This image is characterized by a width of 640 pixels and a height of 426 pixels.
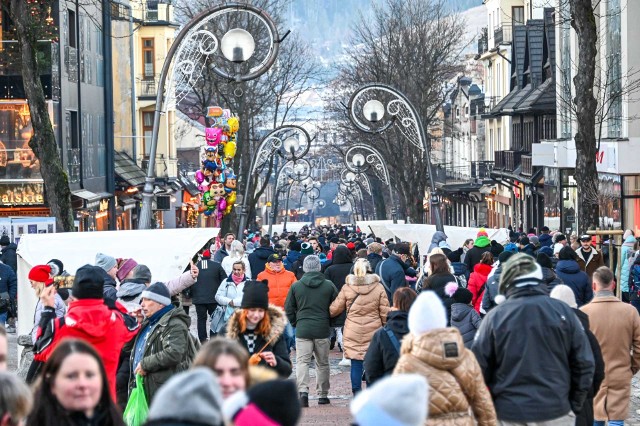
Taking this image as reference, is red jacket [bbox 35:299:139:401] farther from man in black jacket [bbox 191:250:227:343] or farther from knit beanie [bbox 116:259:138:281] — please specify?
man in black jacket [bbox 191:250:227:343]

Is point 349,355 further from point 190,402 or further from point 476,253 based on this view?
point 190,402

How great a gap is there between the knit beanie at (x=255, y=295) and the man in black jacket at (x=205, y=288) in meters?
9.26

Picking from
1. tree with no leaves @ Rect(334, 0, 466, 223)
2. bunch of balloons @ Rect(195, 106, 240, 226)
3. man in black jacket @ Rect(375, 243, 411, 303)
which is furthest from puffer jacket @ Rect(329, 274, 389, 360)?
tree with no leaves @ Rect(334, 0, 466, 223)

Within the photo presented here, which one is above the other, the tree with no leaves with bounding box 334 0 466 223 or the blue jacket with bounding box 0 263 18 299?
the tree with no leaves with bounding box 334 0 466 223

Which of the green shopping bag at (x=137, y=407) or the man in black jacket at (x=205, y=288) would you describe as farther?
the man in black jacket at (x=205, y=288)

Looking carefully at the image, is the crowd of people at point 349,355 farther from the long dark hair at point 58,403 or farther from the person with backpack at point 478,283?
the person with backpack at point 478,283

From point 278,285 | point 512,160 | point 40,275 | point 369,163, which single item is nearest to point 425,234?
point 278,285

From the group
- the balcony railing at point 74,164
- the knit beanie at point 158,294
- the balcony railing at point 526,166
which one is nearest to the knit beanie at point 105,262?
the knit beanie at point 158,294

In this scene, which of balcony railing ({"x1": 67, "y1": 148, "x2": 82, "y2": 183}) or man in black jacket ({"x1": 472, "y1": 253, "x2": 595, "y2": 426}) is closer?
man in black jacket ({"x1": 472, "y1": 253, "x2": 595, "y2": 426})

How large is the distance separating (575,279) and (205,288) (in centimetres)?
596

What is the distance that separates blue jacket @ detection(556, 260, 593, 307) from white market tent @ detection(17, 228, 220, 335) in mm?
4709

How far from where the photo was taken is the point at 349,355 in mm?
14414

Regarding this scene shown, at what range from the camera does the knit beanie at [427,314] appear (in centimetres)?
772

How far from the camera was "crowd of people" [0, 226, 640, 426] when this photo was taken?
477 cm
